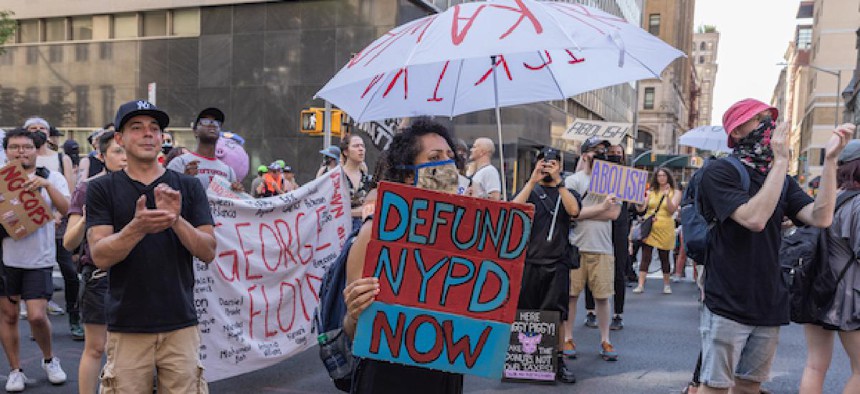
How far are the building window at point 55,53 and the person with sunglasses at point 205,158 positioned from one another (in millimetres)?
21978

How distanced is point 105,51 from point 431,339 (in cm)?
2424

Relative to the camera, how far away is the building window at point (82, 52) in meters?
23.2

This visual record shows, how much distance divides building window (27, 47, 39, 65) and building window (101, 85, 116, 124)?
347cm

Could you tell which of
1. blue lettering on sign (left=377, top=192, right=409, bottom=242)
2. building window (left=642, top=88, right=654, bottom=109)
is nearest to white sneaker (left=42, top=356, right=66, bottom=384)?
blue lettering on sign (left=377, top=192, right=409, bottom=242)

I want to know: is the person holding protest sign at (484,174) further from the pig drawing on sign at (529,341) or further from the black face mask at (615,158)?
the pig drawing on sign at (529,341)

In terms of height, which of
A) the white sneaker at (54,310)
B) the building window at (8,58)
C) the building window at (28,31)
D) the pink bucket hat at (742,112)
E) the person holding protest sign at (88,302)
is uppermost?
the building window at (28,31)

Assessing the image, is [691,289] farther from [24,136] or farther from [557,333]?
[24,136]

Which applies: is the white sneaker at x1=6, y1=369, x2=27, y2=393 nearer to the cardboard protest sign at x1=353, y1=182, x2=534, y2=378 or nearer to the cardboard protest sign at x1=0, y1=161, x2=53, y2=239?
the cardboard protest sign at x1=0, y1=161, x2=53, y2=239

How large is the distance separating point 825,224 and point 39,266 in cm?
525

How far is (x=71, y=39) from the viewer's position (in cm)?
2359

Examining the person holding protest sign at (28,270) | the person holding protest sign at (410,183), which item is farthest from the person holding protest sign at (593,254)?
the person holding protest sign at (28,270)

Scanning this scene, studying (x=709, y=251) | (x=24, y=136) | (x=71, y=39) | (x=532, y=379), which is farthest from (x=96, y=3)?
(x=709, y=251)

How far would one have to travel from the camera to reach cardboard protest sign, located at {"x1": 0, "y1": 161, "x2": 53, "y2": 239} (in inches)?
192

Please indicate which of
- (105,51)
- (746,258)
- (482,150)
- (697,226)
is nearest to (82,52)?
(105,51)
